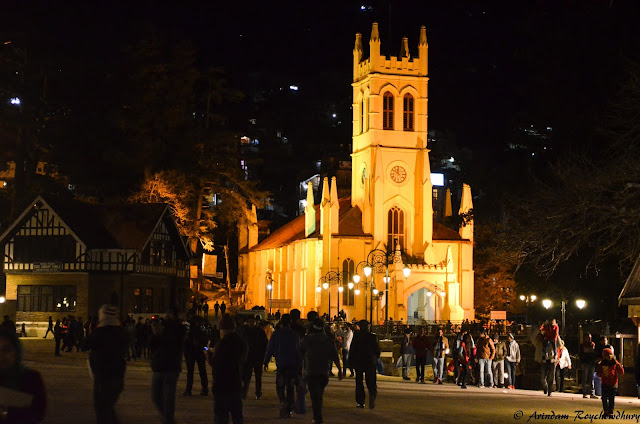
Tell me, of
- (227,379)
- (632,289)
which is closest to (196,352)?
(227,379)

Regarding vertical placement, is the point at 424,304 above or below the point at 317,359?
above

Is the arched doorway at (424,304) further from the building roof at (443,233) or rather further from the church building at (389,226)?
the building roof at (443,233)

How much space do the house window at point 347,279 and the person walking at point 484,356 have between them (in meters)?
47.6

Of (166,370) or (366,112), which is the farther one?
(366,112)

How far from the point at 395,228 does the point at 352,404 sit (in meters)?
60.1

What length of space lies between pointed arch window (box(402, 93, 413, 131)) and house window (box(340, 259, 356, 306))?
483 inches

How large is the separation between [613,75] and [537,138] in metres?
5.82

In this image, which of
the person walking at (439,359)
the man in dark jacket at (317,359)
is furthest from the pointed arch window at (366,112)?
the man in dark jacket at (317,359)

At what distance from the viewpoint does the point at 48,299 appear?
53.7 meters

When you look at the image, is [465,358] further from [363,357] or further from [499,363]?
[363,357]

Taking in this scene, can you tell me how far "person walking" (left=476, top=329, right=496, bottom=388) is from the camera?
27672 mm

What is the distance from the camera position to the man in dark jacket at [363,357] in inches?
739

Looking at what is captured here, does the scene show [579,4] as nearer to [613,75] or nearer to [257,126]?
[613,75]

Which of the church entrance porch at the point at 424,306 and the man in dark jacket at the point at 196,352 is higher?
the church entrance porch at the point at 424,306
